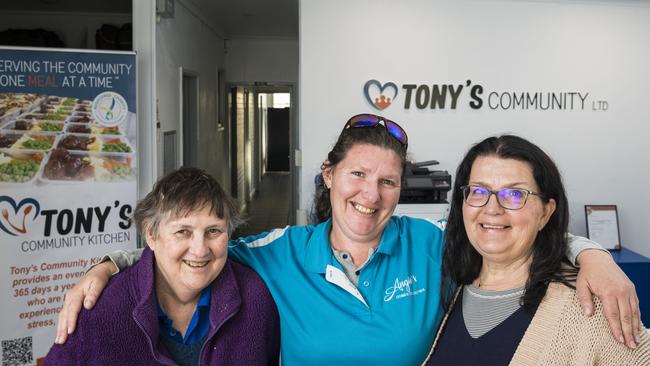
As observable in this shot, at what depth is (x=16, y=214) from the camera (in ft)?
12.2

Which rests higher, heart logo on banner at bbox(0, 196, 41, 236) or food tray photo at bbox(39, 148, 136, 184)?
food tray photo at bbox(39, 148, 136, 184)

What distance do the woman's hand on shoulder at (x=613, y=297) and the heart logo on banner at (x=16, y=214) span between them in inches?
138

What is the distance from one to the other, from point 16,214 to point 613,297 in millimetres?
3624

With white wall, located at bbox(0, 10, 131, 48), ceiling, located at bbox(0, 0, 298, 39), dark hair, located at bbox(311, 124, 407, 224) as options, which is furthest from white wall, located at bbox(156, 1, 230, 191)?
dark hair, located at bbox(311, 124, 407, 224)

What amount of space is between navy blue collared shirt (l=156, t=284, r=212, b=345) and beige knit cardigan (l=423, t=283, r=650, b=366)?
839mm

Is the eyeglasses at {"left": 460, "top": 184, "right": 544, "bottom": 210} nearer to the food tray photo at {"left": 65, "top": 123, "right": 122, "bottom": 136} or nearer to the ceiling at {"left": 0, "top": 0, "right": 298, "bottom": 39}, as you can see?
A: the food tray photo at {"left": 65, "top": 123, "right": 122, "bottom": 136}

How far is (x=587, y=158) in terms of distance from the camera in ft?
17.0

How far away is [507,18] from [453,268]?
384 centimetres

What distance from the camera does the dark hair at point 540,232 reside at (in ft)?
4.72

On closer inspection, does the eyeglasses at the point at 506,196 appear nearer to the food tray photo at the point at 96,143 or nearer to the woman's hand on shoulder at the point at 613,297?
the woman's hand on shoulder at the point at 613,297

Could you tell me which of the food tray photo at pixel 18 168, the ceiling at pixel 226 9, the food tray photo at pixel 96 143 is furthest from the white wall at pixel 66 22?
the food tray photo at pixel 18 168

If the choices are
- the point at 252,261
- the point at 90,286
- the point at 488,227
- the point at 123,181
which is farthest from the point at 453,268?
the point at 123,181

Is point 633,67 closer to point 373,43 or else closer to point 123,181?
point 373,43

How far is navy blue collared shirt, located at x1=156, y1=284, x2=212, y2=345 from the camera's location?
1571 millimetres
